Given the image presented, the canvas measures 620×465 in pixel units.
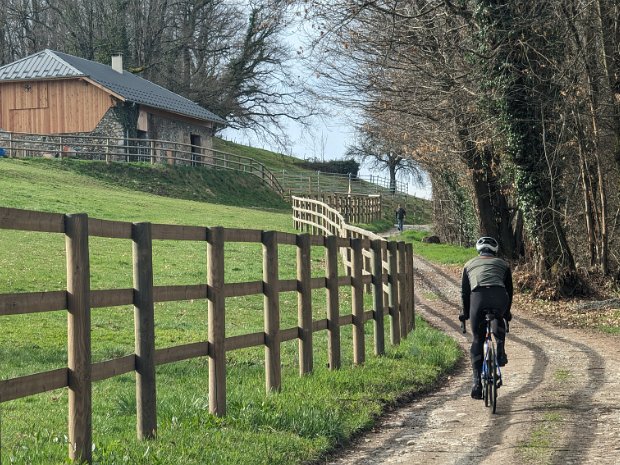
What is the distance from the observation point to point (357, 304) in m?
12.5

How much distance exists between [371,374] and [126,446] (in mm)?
4770

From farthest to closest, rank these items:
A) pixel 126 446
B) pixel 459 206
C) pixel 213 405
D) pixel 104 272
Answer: pixel 459 206, pixel 104 272, pixel 213 405, pixel 126 446

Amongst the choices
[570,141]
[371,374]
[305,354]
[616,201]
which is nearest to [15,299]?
[305,354]

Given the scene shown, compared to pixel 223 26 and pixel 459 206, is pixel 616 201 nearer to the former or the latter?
pixel 459 206

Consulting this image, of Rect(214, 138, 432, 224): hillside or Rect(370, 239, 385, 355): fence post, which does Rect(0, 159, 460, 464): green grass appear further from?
Rect(214, 138, 432, 224): hillside

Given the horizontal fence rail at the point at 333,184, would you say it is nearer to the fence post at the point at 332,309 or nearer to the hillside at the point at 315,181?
the hillside at the point at 315,181

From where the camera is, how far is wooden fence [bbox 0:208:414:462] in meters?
6.22

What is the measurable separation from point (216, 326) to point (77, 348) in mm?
2149

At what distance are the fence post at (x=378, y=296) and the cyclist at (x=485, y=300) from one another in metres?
3.11

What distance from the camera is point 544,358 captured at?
46.0ft

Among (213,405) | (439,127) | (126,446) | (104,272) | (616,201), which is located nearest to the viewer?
(126,446)

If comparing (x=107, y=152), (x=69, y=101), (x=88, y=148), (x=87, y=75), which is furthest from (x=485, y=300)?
(x=69, y=101)

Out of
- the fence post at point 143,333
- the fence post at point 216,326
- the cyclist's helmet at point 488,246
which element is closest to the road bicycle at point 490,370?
the cyclist's helmet at point 488,246

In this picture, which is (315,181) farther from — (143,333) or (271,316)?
(143,333)
